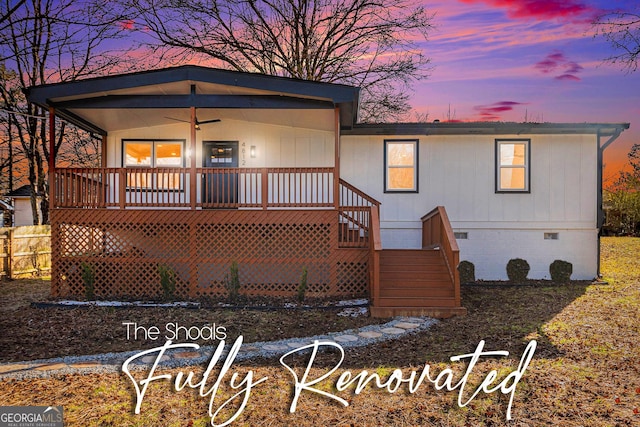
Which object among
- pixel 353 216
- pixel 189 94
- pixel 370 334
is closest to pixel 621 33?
pixel 353 216

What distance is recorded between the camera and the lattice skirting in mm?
11086

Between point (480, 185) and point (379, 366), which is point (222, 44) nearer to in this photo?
point (480, 185)

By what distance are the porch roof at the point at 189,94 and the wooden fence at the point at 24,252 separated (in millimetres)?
5028

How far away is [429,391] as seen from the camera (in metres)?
5.27

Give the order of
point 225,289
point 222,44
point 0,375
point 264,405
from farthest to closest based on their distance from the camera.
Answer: point 222,44, point 225,289, point 0,375, point 264,405

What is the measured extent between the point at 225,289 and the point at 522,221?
795 centimetres

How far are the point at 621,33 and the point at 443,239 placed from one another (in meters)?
5.01

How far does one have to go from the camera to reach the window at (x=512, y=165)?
44.8ft

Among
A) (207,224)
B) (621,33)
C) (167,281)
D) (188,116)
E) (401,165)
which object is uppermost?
(621,33)

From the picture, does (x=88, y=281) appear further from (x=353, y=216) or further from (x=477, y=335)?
(x=477, y=335)

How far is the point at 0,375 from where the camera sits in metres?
5.84

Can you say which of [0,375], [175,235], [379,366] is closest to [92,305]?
[175,235]

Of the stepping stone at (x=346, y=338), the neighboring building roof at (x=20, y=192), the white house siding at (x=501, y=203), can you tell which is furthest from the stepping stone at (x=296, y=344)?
the neighboring building roof at (x=20, y=192)

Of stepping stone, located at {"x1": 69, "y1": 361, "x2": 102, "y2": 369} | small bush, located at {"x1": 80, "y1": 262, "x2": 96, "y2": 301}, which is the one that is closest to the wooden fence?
small bush, located at {"x1": 80, "y1": 262, "x2": 96, "y2": 301}
